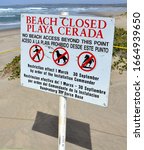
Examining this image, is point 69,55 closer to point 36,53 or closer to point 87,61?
point 87,61

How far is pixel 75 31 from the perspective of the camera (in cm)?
427

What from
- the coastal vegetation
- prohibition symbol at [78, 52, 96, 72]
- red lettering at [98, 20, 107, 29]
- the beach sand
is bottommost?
the beach sand

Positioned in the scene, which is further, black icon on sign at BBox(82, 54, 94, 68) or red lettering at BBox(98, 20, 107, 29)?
black icon on sign at BBox(82, 54, 94, 68)

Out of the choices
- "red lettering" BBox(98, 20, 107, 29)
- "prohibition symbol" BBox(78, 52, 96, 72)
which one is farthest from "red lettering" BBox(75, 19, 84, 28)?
"prohibition symbol" BBox(78, 52, 96, 72)

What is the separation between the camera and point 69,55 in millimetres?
4449

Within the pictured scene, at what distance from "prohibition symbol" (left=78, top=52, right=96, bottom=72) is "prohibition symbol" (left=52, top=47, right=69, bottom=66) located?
0.20 meters

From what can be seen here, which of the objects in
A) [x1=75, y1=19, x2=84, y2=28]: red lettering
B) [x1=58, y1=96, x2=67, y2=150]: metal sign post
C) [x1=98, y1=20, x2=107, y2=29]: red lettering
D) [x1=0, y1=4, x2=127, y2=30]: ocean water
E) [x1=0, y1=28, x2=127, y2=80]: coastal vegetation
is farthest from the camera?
[x1=0, y1=4, x2=127, y2=30]: ocean water

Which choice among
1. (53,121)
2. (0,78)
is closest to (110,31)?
(53,121)

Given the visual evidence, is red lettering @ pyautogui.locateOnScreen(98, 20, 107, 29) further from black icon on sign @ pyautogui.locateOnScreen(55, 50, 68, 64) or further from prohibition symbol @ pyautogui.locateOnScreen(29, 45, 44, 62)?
prohibition symbol @ pyautogui.locateOnScreen(29, 45, 44, 62)

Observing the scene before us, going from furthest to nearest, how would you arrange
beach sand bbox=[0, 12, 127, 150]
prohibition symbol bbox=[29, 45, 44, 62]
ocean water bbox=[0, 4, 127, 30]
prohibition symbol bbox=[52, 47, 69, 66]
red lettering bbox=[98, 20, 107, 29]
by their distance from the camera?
ocean water bbox=[0, 4, 127, 30]
beach sand bbox=[0, 12, 127, 150]
prohibition symbol bbox=[29, 45, 44, 62]
prohibition symbol bbox=[52, 47, 69, 66]
red lettering bbox=[98, 20, 107, 29]

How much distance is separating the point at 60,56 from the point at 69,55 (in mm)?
130

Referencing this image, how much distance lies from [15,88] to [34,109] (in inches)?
70.7

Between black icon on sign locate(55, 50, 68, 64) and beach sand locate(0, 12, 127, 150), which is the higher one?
black icon on sign locate(55, 50, 68, 64)

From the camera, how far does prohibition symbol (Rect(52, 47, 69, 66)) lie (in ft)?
14.7
